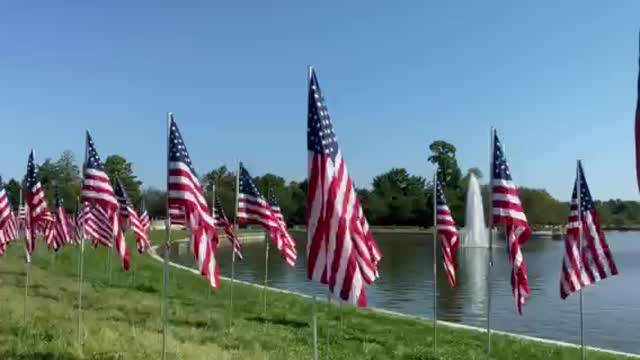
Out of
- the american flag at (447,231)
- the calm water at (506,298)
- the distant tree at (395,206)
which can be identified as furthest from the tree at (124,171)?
the american flag at (447,231)

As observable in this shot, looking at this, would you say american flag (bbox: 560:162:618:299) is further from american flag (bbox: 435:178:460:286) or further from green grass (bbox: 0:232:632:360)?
american flag (bbox: 435:178:460:286)

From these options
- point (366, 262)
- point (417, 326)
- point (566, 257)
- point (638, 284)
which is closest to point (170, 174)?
point (366, 262)

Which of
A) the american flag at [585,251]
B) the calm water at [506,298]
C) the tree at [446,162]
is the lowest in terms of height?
the calm water at [506,298]

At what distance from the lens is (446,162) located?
490 feet

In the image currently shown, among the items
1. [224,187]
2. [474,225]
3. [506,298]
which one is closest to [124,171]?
[224,187]

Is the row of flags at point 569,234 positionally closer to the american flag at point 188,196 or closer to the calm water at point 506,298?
the calm water at point 506,298

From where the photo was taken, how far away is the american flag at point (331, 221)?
944 centimetres

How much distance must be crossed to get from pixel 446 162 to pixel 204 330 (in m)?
137

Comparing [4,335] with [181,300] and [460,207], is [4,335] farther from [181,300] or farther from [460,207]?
[460,207]

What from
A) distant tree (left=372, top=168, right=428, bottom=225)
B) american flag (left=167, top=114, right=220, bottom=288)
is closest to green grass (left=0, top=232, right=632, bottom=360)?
american flag (left=167, top=114, right=220, bottom=288)

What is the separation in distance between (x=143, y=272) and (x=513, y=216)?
23233mm

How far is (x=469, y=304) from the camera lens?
87.5 ft

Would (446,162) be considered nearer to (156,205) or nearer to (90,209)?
(156,205)

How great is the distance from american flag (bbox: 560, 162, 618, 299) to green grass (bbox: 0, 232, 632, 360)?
188cm
